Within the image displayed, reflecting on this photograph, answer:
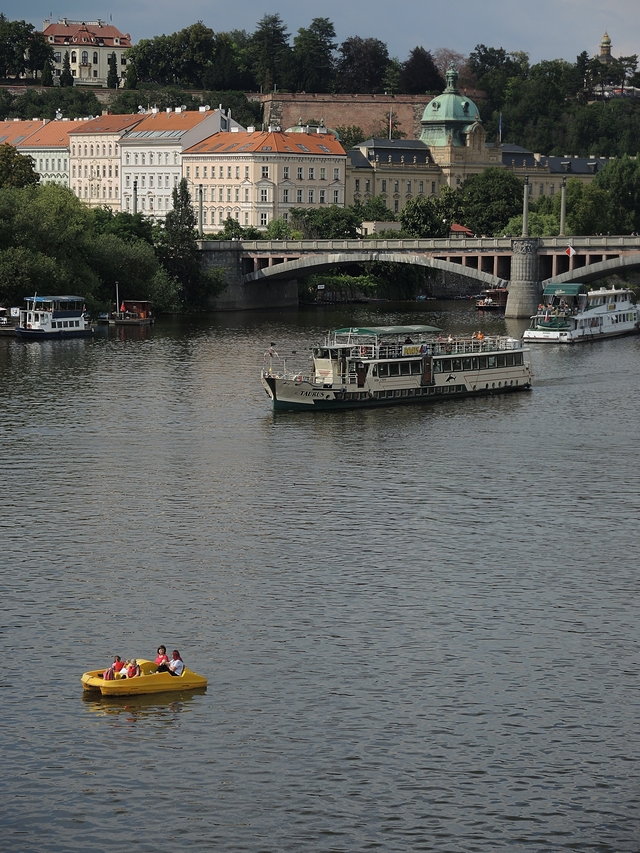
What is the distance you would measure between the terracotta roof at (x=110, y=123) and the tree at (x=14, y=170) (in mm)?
36024

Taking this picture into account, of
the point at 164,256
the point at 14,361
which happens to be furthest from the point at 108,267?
the point at 14,361

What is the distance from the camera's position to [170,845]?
27312mm

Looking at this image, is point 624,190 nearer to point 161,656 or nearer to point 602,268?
point 602,268

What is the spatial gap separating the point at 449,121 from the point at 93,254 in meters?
90.4

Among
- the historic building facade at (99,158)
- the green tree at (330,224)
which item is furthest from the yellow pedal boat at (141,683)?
the historic building facade at (99,158)

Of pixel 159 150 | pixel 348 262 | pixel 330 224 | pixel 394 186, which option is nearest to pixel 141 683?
pixel 348 262

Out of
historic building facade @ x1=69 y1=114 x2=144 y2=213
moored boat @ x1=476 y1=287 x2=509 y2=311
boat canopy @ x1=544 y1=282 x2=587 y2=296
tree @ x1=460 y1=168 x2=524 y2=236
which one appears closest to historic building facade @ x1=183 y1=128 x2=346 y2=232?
historic building facade @ x1=69 y1=114 x2=144 y2=213

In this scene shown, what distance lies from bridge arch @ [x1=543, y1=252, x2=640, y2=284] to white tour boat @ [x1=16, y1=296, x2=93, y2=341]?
33.6 metres

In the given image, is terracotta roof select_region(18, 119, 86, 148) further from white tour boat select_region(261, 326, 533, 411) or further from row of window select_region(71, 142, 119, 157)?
white tour boat select_region(261, 326, 533, 411)

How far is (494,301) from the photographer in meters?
128

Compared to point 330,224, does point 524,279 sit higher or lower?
lower

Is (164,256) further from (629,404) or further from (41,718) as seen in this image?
(41,718)

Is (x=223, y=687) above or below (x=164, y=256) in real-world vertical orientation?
below

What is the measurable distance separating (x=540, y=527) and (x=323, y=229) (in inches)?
4234
